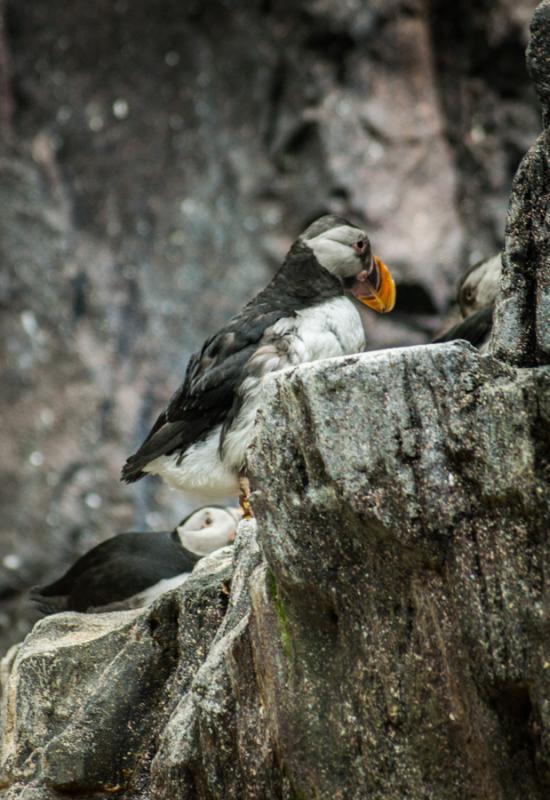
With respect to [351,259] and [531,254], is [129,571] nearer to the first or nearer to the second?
→ [351,259]

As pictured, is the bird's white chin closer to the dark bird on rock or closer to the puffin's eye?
the puffin's eye

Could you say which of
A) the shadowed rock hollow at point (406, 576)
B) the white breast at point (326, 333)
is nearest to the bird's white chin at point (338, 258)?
the white breast at point (326, 333)

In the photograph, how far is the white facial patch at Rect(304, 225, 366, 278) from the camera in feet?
15.3

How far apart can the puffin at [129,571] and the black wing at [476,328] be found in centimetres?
117

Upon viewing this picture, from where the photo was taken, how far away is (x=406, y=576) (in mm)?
2293

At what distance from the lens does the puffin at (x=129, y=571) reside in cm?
438

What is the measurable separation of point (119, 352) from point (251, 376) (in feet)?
12.8

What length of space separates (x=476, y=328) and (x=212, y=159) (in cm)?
432

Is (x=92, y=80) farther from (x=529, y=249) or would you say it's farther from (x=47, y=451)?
(x=529, y=249)

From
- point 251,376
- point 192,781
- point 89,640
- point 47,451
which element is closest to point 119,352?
point 47,451

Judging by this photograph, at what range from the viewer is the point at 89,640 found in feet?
11.5

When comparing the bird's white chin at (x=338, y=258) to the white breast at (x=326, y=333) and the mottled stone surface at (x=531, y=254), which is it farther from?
the mottled stone surface at (x=531, y=254)

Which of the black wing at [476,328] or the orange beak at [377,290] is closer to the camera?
the black wing at [476,328]

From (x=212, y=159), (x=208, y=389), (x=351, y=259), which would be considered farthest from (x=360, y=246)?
(x=212, y=159)
